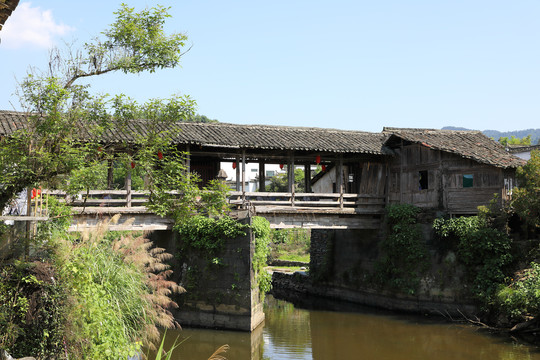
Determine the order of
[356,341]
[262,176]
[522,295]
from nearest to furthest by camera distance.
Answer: [522,295]
[356,341]
[262,176]

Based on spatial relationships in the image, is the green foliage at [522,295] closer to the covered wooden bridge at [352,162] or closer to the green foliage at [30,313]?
the covered wooden bridge at [352,162]

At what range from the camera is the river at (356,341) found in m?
12.7

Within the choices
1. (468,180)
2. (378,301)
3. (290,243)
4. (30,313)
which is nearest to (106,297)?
(30,313)

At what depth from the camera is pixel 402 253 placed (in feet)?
56.6

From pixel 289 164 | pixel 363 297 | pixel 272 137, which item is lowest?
pixel 363 297

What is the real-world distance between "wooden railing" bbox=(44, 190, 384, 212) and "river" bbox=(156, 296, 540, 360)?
11.5 ft

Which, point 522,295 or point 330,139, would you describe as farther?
point 330,139

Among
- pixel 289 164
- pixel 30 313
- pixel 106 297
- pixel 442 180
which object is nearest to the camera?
pixel 30 313

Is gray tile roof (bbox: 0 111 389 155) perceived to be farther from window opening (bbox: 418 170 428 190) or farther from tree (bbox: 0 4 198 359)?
tree (bbox: 0 4 198 359)

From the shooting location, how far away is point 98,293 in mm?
8180

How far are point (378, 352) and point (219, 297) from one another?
4346mm

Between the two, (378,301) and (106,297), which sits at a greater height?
(106,297)

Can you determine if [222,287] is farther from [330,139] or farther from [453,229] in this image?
[453,229]

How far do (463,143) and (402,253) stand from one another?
163 inches
